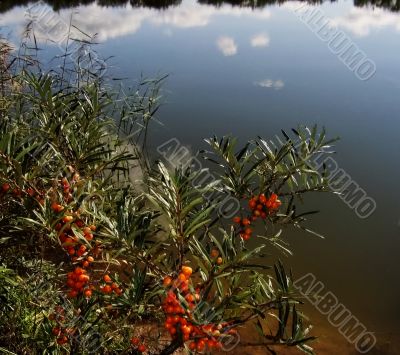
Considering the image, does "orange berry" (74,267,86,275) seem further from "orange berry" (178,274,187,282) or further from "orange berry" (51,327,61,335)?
"orange berry" (51,327,61,335)

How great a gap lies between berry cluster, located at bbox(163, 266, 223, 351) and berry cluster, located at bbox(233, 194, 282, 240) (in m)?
0.51

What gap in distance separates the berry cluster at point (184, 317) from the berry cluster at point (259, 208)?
505 mm

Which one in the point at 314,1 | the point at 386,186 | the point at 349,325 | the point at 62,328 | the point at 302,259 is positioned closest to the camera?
the point at 62,328

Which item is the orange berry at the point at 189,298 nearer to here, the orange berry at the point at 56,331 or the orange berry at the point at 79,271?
the orange berry at the point at 79,271

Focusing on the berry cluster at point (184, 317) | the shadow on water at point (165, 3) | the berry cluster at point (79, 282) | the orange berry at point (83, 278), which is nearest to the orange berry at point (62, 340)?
the berry cluster at point (79, 282)

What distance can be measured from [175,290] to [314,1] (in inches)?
530

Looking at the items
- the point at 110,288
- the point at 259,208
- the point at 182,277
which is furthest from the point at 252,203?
the point at 110,288

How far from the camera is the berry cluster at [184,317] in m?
1.37

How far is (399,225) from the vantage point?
368cm

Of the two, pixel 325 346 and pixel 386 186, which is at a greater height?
pixel 386 186

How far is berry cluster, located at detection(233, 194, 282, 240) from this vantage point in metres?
1.82

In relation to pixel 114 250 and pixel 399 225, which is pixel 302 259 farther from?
pixel 114 250

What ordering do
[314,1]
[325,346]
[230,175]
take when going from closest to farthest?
[230,175] < [325,346] < [314,1]

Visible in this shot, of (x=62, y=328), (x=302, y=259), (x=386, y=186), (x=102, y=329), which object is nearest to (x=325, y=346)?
(x=302, y=259)
